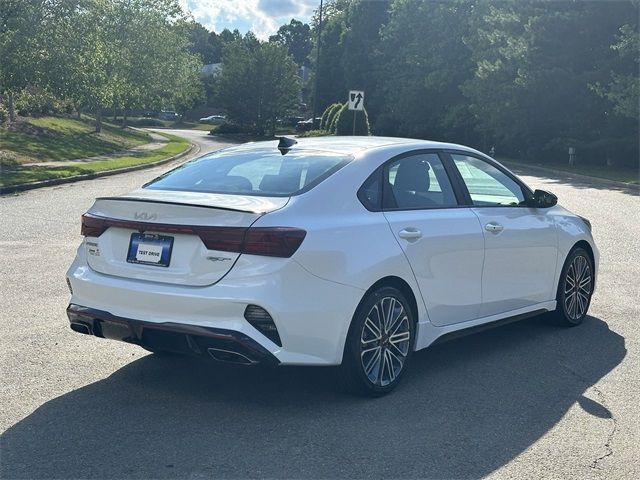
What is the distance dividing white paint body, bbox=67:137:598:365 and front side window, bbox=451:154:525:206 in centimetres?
25

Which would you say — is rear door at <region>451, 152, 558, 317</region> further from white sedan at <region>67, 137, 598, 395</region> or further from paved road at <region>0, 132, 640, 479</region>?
paved road at <region>0, 132, 640, 479</region>

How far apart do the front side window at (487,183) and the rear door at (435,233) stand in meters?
0.24

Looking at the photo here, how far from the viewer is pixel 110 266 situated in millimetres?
5211

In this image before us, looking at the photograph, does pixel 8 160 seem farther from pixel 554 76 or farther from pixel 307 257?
pixel 554 76

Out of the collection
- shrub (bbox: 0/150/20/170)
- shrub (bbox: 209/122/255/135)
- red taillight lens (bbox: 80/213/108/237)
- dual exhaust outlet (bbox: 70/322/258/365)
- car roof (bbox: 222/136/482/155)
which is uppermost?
car roof (bbox: 222/136/482/155)

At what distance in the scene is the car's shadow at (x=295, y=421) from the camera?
4.24 meters

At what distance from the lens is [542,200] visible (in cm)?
698

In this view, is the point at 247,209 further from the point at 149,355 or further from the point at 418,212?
the point at 149,355

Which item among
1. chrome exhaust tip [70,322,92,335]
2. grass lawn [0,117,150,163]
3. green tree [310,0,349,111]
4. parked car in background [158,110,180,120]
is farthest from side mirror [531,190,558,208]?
parked car in background [158,110,180,120]

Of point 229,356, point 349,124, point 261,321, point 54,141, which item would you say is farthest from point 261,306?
point 349,124

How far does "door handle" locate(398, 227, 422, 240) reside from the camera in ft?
18.0

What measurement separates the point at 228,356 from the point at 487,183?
2877mm

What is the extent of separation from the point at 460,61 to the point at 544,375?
169ft

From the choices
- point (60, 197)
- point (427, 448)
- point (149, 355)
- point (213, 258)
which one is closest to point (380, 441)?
point (427, 448)
